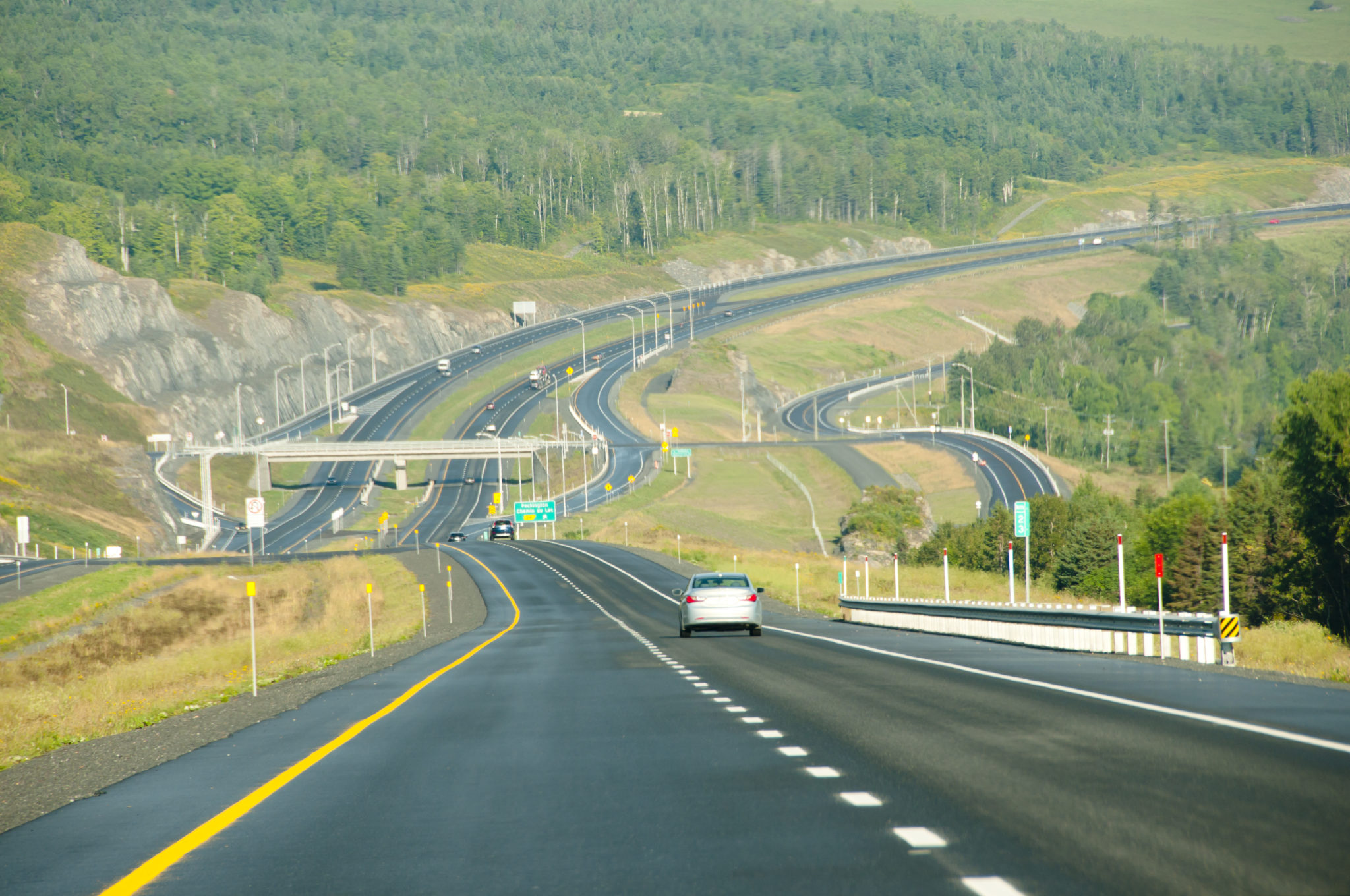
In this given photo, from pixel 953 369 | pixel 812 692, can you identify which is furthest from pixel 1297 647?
pixel 953 369

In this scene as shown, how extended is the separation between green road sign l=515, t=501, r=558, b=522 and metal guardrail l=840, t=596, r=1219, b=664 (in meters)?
68.6

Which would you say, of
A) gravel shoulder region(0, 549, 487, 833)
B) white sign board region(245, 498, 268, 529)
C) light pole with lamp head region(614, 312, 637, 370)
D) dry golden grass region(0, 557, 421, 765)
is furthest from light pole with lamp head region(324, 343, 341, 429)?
gravel shoulder region(0, 549, 487, 833)

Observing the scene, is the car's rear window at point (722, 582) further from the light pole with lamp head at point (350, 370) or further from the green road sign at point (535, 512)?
the light pole with lamp head at point (350, 370)

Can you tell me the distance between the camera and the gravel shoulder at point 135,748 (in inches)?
423

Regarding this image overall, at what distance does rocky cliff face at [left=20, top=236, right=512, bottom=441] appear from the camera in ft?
434

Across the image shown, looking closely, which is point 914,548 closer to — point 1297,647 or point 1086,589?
point 1086,589

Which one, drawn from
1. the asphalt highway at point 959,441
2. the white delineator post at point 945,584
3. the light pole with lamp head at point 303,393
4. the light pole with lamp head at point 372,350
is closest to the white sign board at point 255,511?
the white delineator post at point 945,584

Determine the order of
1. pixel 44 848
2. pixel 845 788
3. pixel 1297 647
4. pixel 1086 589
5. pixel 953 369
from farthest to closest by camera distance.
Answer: pixel 953 369, pixel 1086 589, pixel 1297 647, pixel 845 788, pixel 44 848

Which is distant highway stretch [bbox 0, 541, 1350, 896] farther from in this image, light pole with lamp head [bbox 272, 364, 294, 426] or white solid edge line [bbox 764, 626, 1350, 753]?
light pole with lamp head [bbox 272, 364, 294, 426]

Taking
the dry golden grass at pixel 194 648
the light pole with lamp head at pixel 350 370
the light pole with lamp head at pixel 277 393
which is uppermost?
the light pole with lamp head at pixel 350 370

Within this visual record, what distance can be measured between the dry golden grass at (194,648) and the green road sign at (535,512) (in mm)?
20911

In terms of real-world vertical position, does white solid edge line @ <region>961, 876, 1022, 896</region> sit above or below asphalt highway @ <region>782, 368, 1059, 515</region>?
below

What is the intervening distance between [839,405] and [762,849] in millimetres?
154484

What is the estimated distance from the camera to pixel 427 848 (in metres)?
7.44
